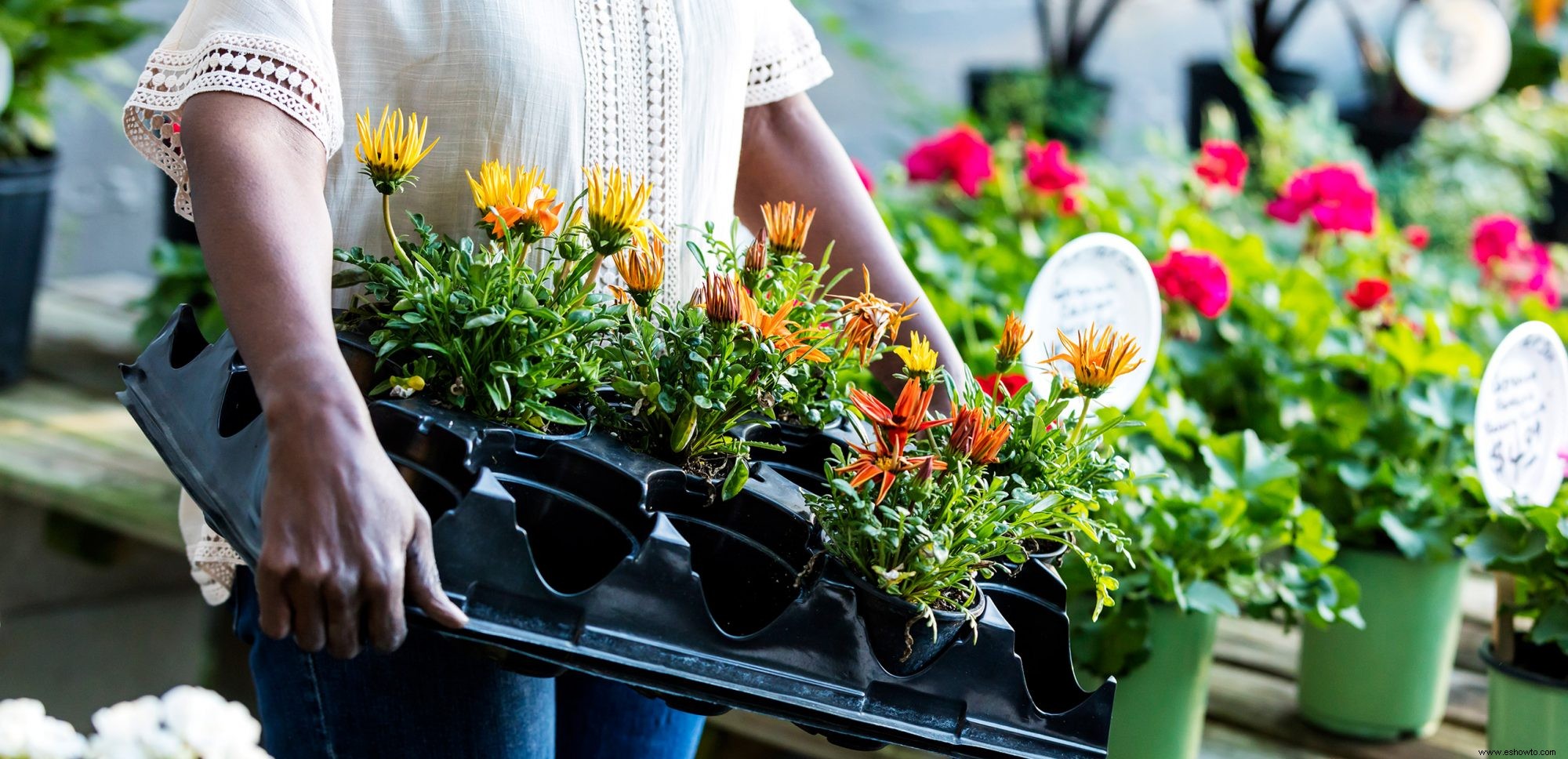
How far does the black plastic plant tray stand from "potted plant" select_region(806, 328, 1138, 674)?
2 cm

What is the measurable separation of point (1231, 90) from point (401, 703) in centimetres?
436

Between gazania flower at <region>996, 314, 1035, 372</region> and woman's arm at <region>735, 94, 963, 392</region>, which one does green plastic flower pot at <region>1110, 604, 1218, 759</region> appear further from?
gazania flower at <region>996, 314, 1035, 372</region>

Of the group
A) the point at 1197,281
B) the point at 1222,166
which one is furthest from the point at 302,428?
the point at 1222,166

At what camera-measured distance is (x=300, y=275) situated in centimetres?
69

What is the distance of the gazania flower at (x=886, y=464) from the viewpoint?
2.50 ft

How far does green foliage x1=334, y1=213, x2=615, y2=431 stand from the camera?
2.59 ft

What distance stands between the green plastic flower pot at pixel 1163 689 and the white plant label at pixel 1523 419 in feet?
1.06

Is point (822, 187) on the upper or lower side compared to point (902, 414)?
upper

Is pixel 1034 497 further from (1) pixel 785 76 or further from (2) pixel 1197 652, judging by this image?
(2) pixel 1197 652

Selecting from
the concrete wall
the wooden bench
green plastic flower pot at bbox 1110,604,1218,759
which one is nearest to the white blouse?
green plastic flower pot at bbox 1110,604,1218,759

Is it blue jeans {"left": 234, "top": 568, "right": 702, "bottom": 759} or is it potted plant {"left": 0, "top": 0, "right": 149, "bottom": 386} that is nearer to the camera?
blue jeans {"left": 234, "top": 568, "right": 702, "bottom": 759}

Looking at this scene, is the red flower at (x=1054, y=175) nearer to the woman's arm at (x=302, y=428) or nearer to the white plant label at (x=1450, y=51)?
the woman's arm at (x=302, y=428)

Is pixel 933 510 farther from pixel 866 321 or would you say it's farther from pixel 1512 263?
pixel 1512 263

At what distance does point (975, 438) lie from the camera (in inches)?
31.6
